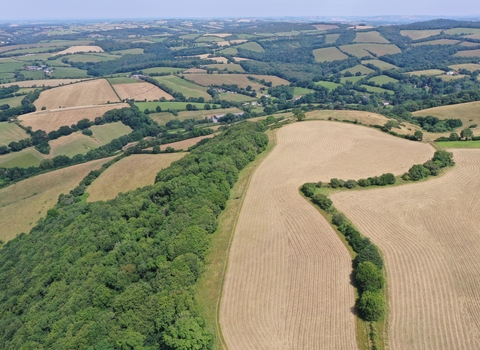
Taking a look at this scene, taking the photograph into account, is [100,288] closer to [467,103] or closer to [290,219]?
[290,219]

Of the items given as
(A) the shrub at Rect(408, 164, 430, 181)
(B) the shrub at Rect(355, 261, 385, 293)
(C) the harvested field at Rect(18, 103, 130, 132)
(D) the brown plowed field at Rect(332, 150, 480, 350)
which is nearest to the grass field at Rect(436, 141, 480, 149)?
(D) the brown plowed field at Rect(332, 150, 480, 350)

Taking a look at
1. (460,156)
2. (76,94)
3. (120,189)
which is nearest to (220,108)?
(76,94)

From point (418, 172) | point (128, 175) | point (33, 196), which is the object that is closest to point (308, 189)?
point (418, 172)

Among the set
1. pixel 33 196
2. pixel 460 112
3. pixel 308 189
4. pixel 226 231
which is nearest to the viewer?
pixel 226 231

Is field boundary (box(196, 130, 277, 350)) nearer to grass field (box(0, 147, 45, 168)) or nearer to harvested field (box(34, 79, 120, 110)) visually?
grass field (box(0, 147, 45, 168))

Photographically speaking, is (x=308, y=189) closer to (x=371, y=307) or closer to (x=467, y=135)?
(x=371, y=307)

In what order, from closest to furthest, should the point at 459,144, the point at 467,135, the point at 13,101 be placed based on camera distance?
the point at 459,144 → the point at 467,135 → the point at 13,101
